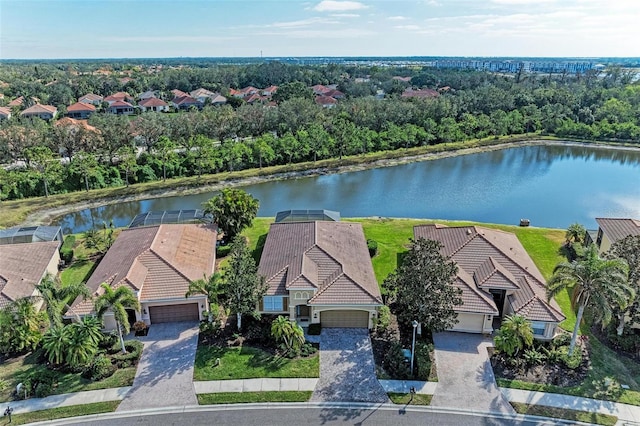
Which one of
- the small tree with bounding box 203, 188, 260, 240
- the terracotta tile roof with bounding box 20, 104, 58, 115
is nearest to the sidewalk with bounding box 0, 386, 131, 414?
the small tree with bounding box 203, 188, 260, 240

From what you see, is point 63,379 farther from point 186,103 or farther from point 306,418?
point 186,103

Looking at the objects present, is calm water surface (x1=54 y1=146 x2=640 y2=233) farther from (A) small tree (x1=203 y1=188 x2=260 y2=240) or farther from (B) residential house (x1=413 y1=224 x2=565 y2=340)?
(B) residential house (x1=413 y1=224 x2=565 y2=340)

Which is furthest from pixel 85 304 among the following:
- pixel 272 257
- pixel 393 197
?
pixel 393 197

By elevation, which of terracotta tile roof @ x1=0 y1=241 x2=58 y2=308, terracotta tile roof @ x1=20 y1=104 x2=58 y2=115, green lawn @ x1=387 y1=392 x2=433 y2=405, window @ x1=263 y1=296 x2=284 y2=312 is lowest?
green lawn @ x1=387 y1=392 x2=433 y2=405

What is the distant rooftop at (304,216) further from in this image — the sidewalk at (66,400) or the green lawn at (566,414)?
the green lawn at (566,414)

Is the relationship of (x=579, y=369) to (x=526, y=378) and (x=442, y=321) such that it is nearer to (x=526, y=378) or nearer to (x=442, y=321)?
(x=526, y=378)

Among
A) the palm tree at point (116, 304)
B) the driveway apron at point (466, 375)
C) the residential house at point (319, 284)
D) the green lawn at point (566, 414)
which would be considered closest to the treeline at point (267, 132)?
the residential house at point (319, 284)
